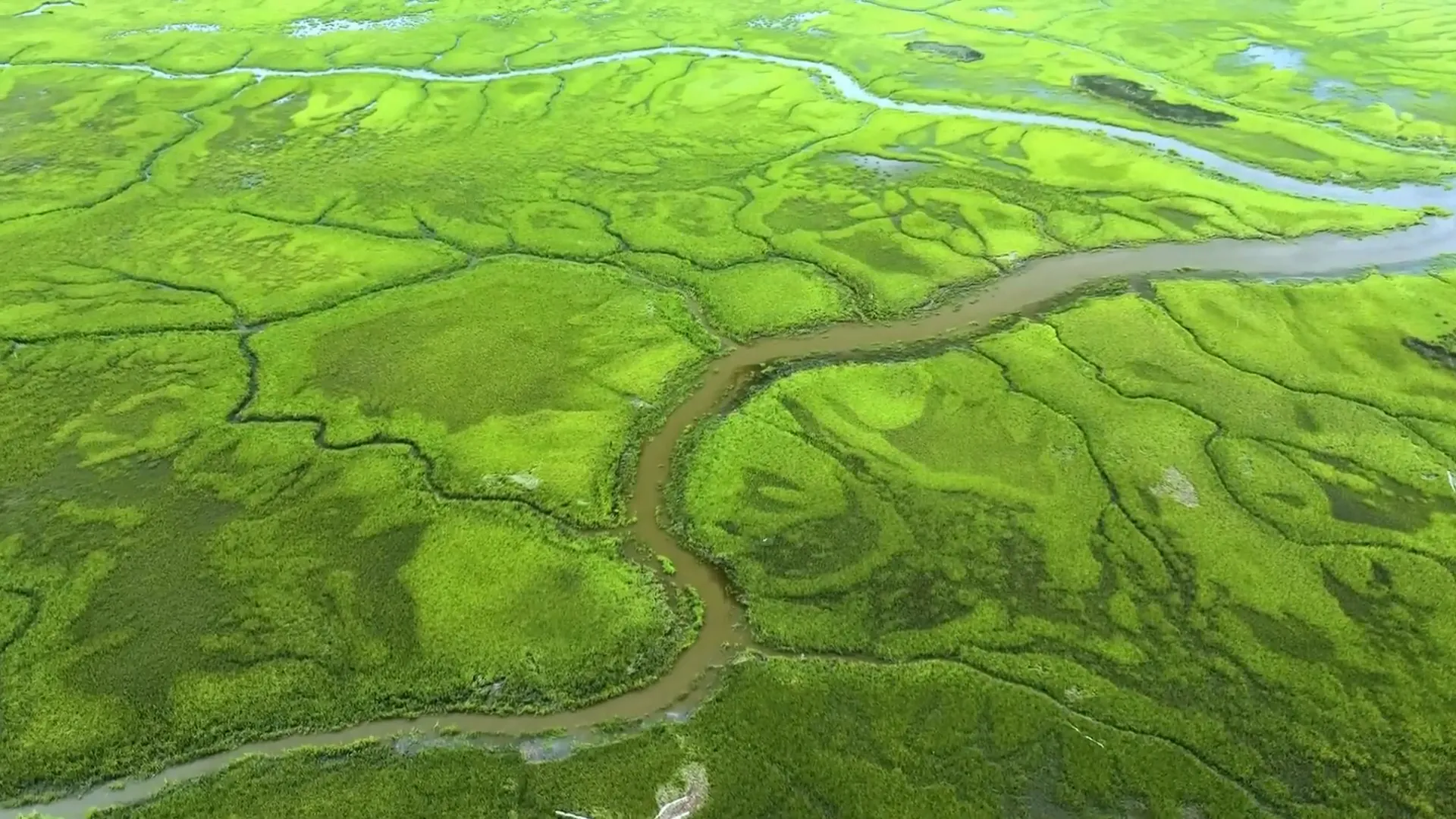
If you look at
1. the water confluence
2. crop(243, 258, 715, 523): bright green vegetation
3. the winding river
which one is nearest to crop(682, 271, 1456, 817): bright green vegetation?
the winding river

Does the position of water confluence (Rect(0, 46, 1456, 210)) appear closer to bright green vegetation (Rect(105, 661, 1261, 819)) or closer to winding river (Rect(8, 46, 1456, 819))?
winding river (Rect(8, 46, 1456, 819))

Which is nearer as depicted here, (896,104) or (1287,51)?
(896,104)

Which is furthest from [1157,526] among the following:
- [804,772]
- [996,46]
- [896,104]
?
[996,46]

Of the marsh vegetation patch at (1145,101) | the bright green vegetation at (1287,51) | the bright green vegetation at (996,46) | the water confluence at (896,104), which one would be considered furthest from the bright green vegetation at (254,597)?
the bright green vegetation at (1287,51)

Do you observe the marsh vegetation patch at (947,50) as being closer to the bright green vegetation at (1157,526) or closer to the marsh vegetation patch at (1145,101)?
the marsh vegetation patch at (1145,101)

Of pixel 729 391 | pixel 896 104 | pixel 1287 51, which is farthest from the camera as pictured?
pixel 1287 51

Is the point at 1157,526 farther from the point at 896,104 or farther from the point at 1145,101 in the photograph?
the point at 1145,101

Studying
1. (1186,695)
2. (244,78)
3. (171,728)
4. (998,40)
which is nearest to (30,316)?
(171,728)
